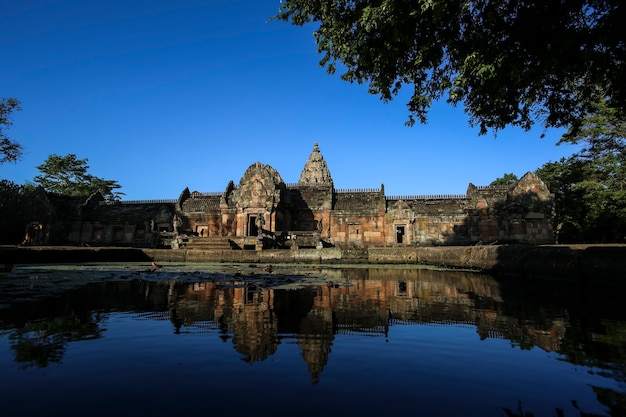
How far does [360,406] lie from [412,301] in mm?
4158

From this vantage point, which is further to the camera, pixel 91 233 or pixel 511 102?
pixel 91 233

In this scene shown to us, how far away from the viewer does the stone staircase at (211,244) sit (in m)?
22.3

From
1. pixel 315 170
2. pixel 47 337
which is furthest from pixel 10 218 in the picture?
pixel 47 337

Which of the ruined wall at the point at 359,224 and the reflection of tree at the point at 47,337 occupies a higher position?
the ruined wall at the point at 359,224

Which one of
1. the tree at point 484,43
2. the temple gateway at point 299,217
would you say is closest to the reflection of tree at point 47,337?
the tree at point 484,43

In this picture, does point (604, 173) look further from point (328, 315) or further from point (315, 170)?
point (315, 170)

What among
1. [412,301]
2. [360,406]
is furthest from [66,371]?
[412,301]

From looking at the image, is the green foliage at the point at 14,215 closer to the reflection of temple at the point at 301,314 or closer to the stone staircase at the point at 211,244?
the stone staircase at the point at 211,244

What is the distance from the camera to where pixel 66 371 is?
93.4 inches

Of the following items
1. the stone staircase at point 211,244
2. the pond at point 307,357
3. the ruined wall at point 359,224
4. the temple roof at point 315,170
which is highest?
the temple roof at point 315,170

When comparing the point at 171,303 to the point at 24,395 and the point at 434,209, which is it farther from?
the point at 434,209

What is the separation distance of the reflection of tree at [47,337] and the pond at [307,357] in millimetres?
15

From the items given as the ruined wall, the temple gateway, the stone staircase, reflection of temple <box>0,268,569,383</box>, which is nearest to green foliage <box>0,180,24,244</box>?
the temple gateway

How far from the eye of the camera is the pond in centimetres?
197
